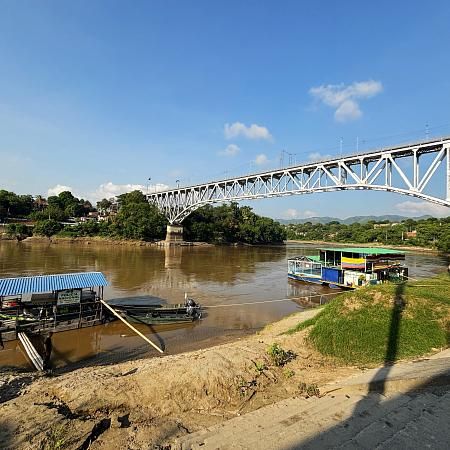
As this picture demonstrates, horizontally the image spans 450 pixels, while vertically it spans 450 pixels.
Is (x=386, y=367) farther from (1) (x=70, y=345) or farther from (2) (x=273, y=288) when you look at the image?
(2) (x=273, y=288)

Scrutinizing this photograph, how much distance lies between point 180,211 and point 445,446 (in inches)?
2879

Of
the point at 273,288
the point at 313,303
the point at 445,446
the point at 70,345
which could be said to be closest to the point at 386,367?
the point at 445,446

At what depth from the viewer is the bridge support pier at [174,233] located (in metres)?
74.5

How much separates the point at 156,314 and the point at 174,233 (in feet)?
203

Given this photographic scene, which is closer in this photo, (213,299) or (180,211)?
(213,299)

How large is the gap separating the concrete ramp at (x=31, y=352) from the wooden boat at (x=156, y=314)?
160 inches

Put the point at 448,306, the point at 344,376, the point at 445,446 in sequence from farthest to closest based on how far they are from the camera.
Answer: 1. the point at 448,306
2. the point at 344,376
3. the point at 445,446

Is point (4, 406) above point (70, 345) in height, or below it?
above

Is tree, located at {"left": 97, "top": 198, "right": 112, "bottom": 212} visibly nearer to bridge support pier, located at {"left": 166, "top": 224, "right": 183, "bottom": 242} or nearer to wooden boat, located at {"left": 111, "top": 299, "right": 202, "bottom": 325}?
bridge support pier, located at {"left": 166, "top": 224, "right": 183, "bottom": 242}

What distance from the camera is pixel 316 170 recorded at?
4062cm

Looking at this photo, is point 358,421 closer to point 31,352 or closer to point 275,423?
point 275,423

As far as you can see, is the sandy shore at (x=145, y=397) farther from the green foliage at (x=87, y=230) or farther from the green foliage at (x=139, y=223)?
the green foliage at (x=87, y=230)

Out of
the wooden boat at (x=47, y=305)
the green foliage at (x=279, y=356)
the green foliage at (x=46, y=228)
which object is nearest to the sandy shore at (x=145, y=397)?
the green foliage at (x=279, y=356)

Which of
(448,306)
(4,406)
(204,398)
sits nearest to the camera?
(4,406)
